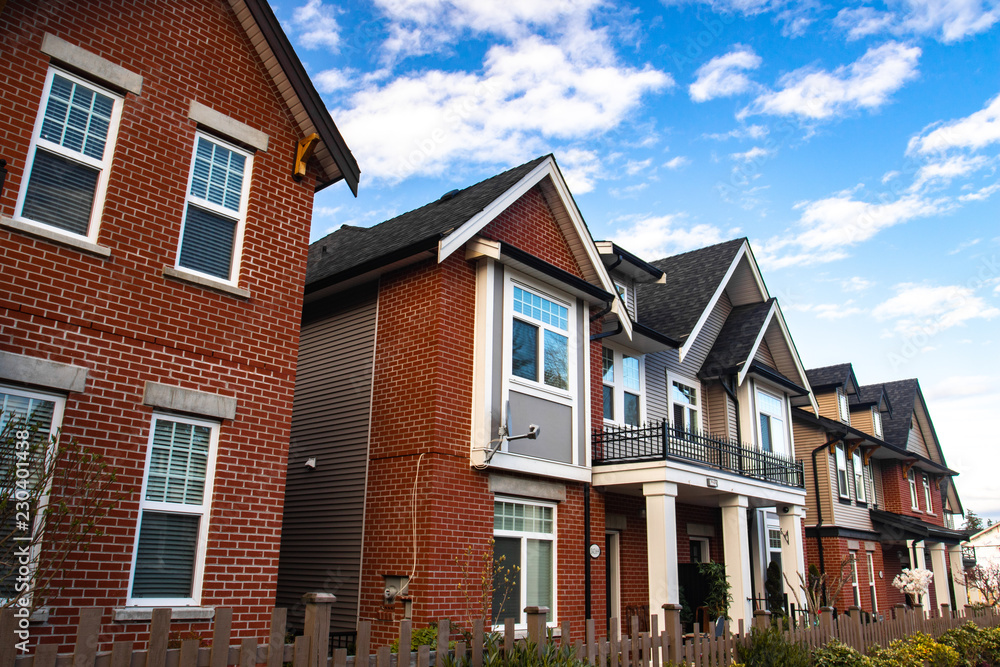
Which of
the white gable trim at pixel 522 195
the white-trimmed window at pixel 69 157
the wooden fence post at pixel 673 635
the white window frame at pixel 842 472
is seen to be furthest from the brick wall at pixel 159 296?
the white window frame at pixel 842 472

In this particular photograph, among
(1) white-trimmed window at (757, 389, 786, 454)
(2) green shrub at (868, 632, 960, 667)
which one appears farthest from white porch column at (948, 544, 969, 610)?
(2) green shrub at (868, 632, 960, 667)

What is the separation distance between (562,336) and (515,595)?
4.68 meters

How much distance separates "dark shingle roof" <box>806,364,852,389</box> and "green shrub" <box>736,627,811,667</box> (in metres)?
20.6

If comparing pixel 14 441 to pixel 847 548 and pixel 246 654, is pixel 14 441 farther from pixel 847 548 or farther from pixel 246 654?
pixel 847 548

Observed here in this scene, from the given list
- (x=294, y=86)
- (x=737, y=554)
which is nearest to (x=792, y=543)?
(x=737, y=554)

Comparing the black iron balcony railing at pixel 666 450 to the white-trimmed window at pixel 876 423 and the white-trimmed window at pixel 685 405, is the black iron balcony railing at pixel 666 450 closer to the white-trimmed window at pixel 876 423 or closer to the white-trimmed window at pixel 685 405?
the white-trimmed window at pixel 685 405

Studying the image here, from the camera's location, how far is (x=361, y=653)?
534 centimetres

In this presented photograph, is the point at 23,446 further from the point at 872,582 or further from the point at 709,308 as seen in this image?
the point at 872,582

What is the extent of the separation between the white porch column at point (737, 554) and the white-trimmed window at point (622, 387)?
8.60 ft

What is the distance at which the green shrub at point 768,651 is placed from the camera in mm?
9354

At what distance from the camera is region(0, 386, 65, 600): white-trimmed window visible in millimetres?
6551

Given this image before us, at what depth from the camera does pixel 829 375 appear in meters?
30.0

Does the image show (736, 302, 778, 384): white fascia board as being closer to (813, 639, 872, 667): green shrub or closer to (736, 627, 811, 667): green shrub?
(813, 639, 872, 667): green shrub

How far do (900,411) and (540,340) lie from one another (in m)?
27.2
